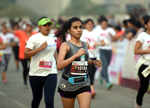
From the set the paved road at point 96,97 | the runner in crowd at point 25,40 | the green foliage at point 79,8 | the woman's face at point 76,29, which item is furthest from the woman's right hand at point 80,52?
the green foliage at point 79,8

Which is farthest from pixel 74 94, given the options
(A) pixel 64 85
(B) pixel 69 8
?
(B) pixel 69 8

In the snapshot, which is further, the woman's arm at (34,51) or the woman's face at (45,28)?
the woman's face at (45,28)

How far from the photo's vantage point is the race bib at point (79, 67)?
500 cm

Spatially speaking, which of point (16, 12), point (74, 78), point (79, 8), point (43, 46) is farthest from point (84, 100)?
point (16, 12)

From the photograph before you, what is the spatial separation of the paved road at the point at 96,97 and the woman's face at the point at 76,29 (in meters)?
3.13

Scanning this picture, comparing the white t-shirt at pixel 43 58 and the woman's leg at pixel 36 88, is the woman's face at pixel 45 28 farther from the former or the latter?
the woman's leg at pixel 36 88

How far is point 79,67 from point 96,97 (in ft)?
14.2

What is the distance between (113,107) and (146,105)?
0.79 metres

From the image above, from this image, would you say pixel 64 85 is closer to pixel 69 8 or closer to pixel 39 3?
pixel 69 8

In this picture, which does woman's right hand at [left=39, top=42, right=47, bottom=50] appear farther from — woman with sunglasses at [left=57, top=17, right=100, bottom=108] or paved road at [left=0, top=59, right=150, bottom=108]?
paved road at [left=0, top=59, right=150, bottom=108]

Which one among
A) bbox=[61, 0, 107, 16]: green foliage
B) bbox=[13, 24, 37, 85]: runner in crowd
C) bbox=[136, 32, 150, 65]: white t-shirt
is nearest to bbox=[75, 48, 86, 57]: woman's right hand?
bbox=[136, 32, 150, 65]: white t-shirt

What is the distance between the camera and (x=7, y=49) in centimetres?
1180

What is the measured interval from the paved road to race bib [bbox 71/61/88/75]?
9.89ft

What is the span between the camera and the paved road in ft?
26.8
